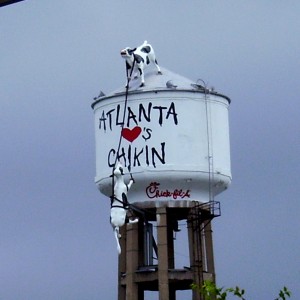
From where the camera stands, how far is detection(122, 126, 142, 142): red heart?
42.0m

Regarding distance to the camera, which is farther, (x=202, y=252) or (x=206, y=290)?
(x=202, y=252)

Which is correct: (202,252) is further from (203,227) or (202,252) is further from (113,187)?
(113,187)

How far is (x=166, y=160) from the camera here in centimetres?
4181

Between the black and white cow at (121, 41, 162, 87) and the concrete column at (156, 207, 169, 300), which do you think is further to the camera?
the black and white cow at (121, 41, 162, 87)

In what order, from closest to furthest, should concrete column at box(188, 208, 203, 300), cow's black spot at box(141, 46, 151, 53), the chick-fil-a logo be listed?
the chick-fil-a logo
concrete column at box(188, 208, 203, 300)
cow's black spot at box(141, 46, 151, 53)

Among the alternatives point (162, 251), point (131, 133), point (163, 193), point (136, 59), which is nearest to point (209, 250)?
point (162, 251)

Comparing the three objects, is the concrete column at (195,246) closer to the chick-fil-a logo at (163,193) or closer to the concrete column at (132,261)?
the chick-fil-a logo at (163,193)

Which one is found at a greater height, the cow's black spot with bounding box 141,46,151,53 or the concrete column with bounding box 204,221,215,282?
the cow's black spot with bounding box 141,46,151,53

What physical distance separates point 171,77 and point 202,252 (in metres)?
6.52

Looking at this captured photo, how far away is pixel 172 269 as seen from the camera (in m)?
43.2

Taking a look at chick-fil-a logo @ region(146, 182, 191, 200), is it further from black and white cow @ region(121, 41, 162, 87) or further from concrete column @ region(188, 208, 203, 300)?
black and white cow @ region(121, 41, 162, 87)

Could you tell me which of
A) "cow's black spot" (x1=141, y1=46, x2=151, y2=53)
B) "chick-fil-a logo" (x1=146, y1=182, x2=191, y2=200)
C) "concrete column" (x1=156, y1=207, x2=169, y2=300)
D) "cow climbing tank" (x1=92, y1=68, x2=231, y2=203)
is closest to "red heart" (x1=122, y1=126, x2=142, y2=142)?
"cow climbing tank" (x1=92, y1=68, x2=231, y2=203)

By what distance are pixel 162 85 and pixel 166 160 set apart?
291 centimetres

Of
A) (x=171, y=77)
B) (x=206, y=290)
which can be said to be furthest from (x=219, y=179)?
(x=206, y=290)
